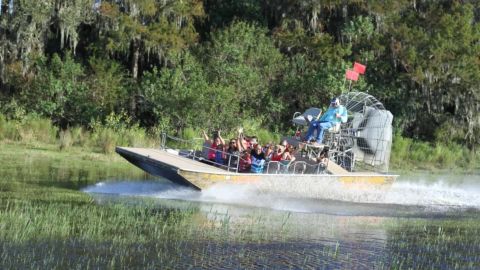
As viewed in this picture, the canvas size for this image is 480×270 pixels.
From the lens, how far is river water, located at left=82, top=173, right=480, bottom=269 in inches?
468

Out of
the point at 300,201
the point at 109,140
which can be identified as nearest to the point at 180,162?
the point at 300,201

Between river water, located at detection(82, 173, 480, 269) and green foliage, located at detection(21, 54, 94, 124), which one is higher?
green foliage, located at detection(21, 54, 94, 124)

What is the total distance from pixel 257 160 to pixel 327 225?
14.6 feet

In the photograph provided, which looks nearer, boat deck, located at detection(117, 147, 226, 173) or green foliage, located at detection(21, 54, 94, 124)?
boat deck, located at detection(117, 147, 226, 173)

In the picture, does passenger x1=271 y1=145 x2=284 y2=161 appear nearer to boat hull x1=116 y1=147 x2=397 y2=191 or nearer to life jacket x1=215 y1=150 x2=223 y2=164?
boat hull x1=116 y1=147 x2=397 y2=191

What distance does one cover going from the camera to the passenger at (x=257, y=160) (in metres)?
19.6

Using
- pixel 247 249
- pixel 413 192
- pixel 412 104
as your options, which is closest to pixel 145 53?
pixel 412 104

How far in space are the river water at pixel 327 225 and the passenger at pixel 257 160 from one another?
2.61 feet

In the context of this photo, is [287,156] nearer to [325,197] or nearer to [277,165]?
[277,165]

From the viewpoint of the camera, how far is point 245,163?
64.6 feet

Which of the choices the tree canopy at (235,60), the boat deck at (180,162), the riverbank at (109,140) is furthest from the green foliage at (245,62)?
the boat deck at (180,162)

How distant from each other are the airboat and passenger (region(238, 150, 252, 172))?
0.17 metres

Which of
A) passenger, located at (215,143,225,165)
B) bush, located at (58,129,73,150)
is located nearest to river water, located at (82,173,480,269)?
passenger, located at (215,143,225,165)

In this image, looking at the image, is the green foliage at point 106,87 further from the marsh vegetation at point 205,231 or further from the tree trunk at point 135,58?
the marsh vegetation at point 205,231
